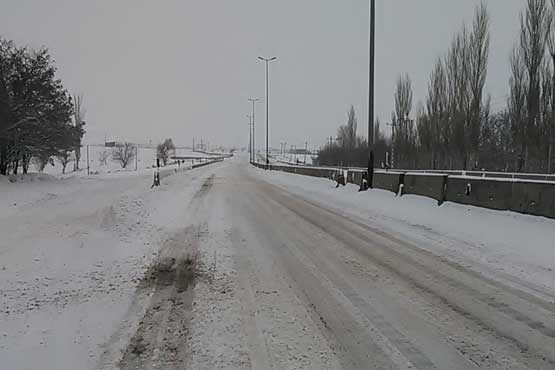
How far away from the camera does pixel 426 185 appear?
52.0 feet

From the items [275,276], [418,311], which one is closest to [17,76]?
[275,276]

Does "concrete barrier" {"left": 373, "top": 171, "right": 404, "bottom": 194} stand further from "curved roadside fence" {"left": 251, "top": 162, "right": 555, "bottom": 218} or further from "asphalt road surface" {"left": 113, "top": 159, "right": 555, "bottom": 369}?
"asphalt road surface" {"left": 113, "top": 159, "right": 555, "bottom": 369}

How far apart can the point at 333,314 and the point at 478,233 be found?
6.67m

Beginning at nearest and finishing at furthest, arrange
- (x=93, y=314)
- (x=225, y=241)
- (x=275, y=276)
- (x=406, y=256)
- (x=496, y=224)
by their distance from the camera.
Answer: (x=93, y=314) < (x=275, y=276) < (x=406, y=256) < (x=225, y=241) < (x=496, y=224)

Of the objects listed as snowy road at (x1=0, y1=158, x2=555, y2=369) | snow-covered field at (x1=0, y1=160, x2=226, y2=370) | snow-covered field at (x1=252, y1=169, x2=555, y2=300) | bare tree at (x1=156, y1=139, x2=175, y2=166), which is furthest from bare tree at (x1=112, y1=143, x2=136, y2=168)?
snowy road at (x1=0, y1=158, x2=555, y2=369)

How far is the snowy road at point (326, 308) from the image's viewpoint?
4102 mm

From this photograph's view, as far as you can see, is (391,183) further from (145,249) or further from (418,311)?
(418,311)

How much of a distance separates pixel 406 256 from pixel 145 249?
4.70m

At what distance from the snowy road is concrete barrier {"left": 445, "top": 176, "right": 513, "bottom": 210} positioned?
6.55ft

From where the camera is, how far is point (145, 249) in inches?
344

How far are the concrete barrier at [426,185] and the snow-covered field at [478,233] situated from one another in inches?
8.8

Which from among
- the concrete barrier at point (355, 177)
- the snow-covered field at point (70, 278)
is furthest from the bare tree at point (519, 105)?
the snow-covered field at point (70, 278)

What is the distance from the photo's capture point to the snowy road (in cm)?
410

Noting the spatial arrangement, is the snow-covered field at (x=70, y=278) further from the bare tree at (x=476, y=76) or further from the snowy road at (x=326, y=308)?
the bare tree at (x=476, y=76)
